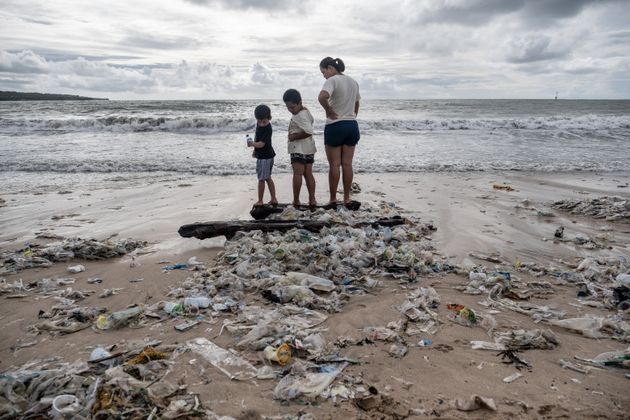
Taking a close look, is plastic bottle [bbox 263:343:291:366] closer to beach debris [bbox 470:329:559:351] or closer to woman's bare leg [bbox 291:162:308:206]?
beach debris [bbox 470:329:559:351]

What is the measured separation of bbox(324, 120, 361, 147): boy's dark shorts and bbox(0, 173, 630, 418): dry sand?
1.61 meters

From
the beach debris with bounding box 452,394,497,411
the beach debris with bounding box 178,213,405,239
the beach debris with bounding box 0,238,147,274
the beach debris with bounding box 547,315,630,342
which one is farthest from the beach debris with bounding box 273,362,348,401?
the beach debris with bounding box 0,238,147,274

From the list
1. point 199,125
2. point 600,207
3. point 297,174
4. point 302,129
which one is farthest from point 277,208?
point 199,125

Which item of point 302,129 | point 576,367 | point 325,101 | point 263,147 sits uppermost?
point 325,101

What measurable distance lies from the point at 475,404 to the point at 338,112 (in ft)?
14.5

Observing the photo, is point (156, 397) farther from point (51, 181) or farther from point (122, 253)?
point (51, 181)

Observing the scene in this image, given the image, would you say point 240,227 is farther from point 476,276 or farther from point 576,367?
point 576,367

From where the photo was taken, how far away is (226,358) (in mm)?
2738

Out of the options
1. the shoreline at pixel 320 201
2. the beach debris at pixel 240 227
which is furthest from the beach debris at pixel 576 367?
the beach debris at pixel 240 227

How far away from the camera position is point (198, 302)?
3496 millimetres

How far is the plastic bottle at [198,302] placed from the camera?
3.47 m

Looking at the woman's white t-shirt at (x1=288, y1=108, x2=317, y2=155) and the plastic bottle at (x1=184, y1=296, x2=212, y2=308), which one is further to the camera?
the woman's white t-shirt at (x1=288, y1=108, x2=317, y2=155)

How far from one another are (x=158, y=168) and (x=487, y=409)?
1045 cm

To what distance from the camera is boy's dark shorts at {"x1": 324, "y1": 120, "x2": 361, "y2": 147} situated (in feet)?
19.6
